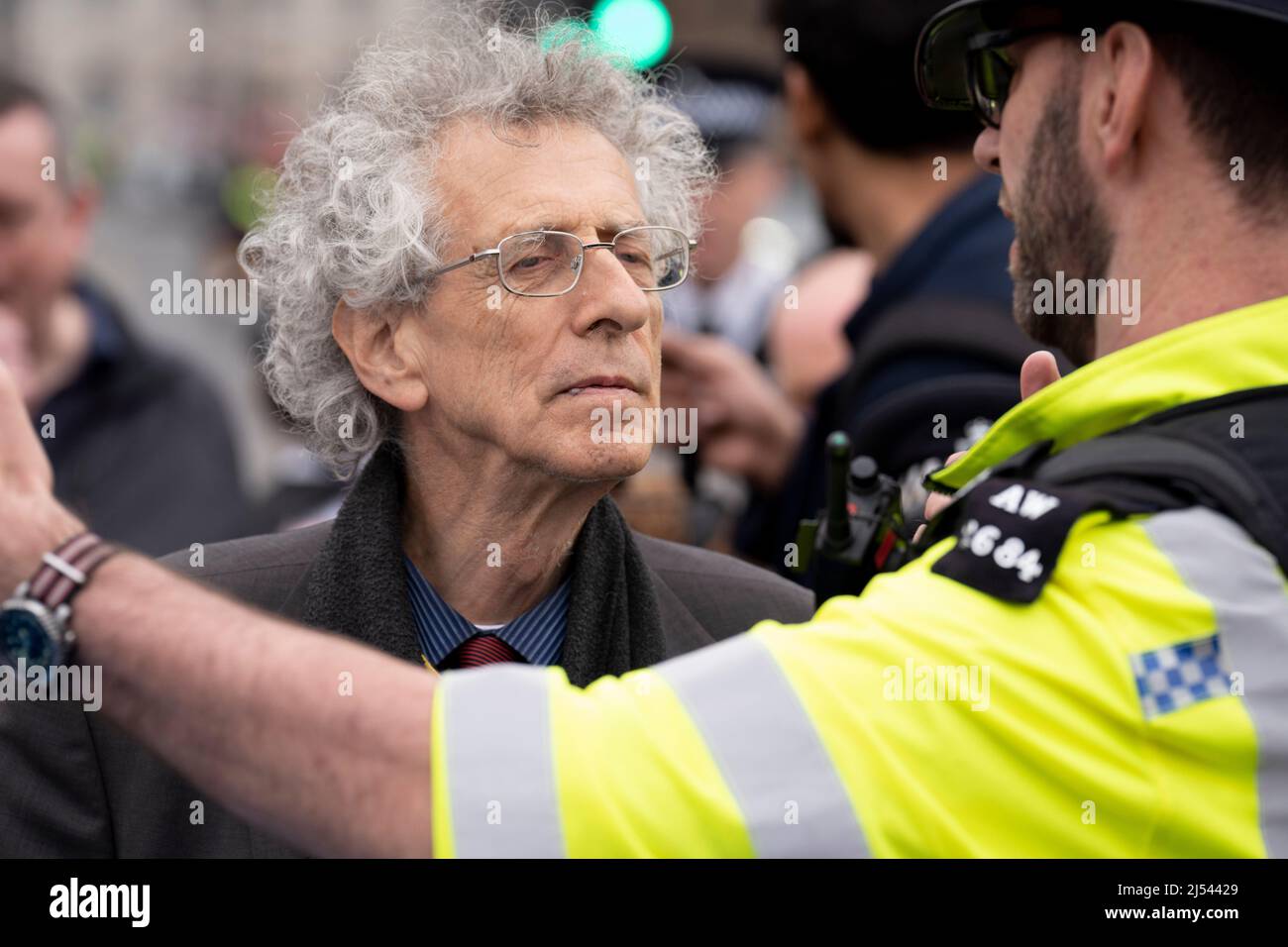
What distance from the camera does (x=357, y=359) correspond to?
291 cm

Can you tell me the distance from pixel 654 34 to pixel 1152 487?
3856mm

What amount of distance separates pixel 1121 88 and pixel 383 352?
1.36 meters

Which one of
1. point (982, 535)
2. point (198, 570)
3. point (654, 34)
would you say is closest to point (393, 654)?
point (198, 570)

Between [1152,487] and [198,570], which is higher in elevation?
[198,570]

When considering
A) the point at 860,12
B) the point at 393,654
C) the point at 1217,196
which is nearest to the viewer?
the point at 1217,196

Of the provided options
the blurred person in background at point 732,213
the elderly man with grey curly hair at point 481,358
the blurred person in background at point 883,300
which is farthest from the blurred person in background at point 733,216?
the elderly man with grey curly hair at point 481,358

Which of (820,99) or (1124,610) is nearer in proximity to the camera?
(1124,610)

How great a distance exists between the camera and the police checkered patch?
5.56ft

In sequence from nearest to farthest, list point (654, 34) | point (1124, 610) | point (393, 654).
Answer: point (1124, 610) → point (393, 654) → point (654, 34)

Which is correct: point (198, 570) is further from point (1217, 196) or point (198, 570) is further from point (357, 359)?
point (1217, 196)

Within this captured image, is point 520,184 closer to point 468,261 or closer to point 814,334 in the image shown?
point 468,261

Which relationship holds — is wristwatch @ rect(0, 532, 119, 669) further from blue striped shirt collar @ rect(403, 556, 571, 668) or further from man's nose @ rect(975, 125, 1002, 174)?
man's nose @ rect(975, 125, 1002, 174)

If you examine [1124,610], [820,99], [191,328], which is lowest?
[1124,610]
